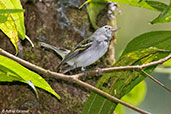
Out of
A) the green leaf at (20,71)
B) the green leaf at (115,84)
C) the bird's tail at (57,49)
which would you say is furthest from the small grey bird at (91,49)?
the green leaf at (20,71)

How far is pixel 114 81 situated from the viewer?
1.89m

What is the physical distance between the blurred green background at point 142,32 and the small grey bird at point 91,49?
201cm

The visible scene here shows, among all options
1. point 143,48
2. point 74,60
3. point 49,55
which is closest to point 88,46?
point 74,60

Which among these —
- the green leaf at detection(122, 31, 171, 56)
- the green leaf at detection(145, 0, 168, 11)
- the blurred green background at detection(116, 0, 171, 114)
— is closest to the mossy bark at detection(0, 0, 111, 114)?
the green leaf at detection(122, 31, 171, 56)

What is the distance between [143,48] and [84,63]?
1.05 m

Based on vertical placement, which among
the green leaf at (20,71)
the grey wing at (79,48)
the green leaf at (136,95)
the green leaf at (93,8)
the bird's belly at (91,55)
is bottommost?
the green leaf at (136,95)

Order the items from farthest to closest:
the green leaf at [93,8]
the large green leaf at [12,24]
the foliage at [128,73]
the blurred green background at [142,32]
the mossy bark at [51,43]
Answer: the blurred green background at [142,32] < the green leaf at [93,8] < the mossy bark at [51,43] < the foliage at [128,73] < the large green leaf at [12,24]

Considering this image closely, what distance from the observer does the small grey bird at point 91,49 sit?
2719 millimetres

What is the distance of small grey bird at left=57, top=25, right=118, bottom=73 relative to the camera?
272 centimetres

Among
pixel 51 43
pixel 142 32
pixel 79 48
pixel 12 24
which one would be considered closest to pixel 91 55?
pixel 79 48

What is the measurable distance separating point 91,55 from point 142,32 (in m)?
2.71

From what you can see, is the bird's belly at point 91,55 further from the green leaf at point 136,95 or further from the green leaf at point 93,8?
the green leaf at point 136,95

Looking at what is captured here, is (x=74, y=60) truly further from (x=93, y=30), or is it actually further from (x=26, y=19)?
(x=26, y=19)

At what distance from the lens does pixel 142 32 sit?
5289 millimetres
